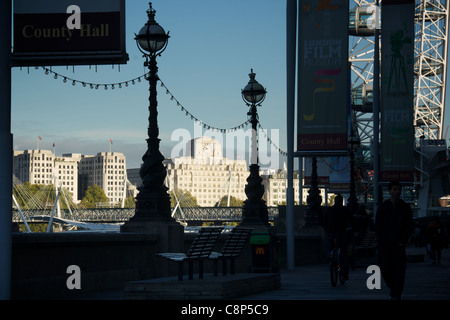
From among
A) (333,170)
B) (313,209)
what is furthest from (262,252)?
(333,170)

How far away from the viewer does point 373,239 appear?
34.5 metres

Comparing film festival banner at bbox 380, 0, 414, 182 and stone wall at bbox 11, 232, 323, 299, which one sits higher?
film festival banner at bbox 380, 0, 414, 182

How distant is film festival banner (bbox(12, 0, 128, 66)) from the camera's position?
14.2 meters

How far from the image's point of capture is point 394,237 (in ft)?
45.7

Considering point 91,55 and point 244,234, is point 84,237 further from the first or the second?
point 91,55

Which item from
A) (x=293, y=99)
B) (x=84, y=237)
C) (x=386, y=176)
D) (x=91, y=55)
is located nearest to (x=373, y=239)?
(x=386, y=176)

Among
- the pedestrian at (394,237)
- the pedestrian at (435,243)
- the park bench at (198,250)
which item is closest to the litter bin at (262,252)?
the park bench at (198,250)

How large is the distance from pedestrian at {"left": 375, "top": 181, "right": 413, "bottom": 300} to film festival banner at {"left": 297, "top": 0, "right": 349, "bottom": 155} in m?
12.6

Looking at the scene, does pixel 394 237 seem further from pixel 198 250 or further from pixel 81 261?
pixel 81 261

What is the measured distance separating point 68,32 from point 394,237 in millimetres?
5937

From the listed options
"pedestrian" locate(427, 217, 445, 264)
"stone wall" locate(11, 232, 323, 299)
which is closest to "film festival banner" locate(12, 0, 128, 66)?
"stone wall" locate(11, 232, 323, 299)

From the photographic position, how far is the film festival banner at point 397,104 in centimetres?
3681

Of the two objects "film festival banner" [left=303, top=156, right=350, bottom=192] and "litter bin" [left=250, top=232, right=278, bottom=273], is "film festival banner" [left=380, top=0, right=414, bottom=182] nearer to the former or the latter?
"litter bin" [left=250, top=232, right=278, bottom=273]
